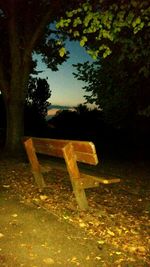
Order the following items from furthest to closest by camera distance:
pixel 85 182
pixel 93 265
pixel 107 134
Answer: pixel 107 134, pixel 85 182, pixel 93 265

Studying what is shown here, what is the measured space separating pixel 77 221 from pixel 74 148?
1225 millimetres

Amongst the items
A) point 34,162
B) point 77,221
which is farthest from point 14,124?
point 77,221

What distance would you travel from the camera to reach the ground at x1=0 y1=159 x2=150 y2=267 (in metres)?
5.84

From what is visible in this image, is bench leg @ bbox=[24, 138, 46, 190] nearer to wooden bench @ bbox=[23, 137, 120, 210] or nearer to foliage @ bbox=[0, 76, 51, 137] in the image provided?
wooden bench @ bbox=[23, 137, 120, 210]

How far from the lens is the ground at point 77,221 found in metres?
5.84

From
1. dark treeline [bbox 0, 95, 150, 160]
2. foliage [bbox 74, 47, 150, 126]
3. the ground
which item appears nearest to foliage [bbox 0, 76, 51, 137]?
dark treeline [bbox 0, 95, 150, 160]

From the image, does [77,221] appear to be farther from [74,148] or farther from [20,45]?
[20,45]

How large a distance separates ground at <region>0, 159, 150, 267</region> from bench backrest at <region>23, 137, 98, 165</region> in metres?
0.51

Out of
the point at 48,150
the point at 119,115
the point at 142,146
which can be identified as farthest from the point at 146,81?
the point at 48,150

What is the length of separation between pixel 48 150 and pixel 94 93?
32.4 ft

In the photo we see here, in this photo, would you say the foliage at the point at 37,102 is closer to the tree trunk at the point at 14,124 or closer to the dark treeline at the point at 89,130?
the dark treeline at the point at 89,130

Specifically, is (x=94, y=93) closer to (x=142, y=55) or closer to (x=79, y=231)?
(x=142, y=55)

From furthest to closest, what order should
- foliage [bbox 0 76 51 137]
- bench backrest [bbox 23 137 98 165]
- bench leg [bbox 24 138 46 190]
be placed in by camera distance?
foliage [bbox 0 76 51 137]
bench leg [bbox 24 138 46 190]
bench backrest [bbox 23 137 98 165]

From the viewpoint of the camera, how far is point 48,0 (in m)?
16.0
